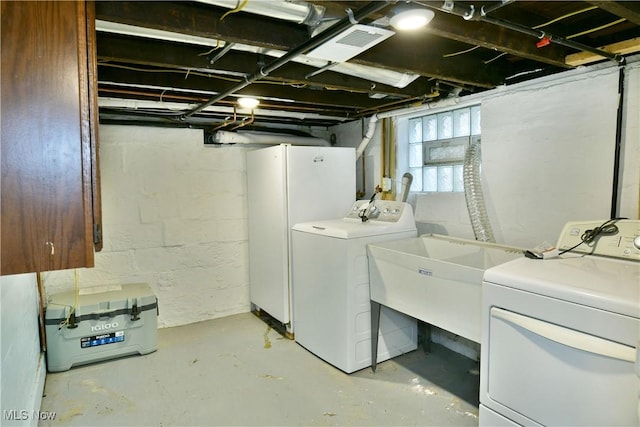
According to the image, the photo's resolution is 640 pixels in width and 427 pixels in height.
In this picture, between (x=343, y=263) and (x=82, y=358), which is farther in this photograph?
(x=82, y=358)

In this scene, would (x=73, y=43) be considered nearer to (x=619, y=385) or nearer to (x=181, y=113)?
(x=619, y=385)

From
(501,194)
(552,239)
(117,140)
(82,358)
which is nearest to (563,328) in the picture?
(552,239)

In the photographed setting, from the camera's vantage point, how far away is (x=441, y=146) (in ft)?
10.3

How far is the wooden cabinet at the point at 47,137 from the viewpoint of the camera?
786mm

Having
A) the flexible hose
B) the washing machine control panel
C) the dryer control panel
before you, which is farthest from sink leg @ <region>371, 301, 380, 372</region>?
the dryer control panel

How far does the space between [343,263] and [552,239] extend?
4.27ft

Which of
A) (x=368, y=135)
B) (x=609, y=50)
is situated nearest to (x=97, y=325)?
(x=368, y=135)

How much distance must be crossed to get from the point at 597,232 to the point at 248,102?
2.37 metres

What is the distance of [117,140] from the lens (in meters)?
3.32

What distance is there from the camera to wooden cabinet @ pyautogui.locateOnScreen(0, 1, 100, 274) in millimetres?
786

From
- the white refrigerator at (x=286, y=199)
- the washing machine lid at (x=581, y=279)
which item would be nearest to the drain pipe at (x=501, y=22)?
the washing machine lid at (x=581, y=279)

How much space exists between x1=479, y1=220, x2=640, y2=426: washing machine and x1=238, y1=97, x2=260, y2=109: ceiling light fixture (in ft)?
6.81

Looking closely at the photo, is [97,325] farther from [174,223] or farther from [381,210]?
[381,210]

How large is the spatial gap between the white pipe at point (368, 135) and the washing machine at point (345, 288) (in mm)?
759
